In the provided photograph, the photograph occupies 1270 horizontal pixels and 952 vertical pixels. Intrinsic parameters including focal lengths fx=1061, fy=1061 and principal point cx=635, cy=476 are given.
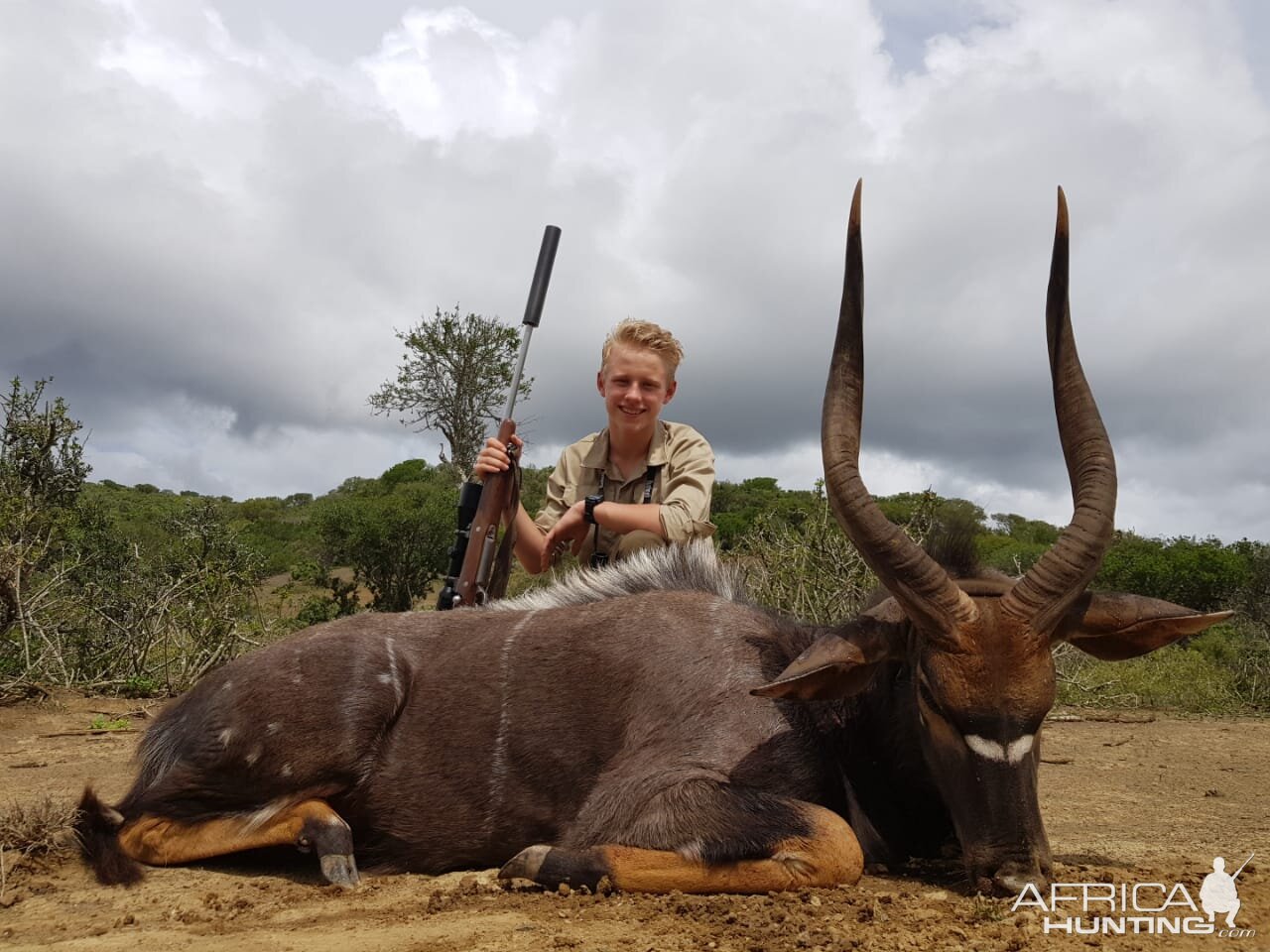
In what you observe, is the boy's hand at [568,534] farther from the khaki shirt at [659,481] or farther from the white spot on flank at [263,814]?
the white spot on flank at [263,814]

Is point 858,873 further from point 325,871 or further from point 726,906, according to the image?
point 325,871

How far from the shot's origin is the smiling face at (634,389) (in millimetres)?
6172

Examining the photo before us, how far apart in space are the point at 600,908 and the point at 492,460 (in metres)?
3.16

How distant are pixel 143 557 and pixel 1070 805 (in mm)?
10755

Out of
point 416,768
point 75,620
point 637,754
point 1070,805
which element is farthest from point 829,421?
point 75,620

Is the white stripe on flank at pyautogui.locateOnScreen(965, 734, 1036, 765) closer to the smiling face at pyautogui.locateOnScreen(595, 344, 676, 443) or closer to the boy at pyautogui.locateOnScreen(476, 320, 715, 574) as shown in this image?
the boy at pyautogui.locateOnScreen(476, 320, 715, 574)

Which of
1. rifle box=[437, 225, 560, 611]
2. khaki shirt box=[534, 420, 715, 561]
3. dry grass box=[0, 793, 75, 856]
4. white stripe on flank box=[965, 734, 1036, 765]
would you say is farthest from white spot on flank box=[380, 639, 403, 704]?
white stripe on flank box=[965, 734, 1036, 765]

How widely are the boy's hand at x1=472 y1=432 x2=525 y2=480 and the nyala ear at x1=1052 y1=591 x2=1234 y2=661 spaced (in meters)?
3.31

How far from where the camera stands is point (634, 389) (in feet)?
20.3

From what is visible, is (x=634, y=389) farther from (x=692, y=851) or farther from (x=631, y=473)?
(x=692, y=851)

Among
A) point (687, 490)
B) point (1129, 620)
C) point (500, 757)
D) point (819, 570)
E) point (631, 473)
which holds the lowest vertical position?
point (500, 757)

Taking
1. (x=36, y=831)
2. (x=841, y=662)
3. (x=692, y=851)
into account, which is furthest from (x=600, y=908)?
(x=36, y=831)

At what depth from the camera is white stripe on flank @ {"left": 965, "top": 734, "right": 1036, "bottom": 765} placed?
11.0 ft

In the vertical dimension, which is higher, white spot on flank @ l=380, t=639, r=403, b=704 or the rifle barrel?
the rifle barrel
